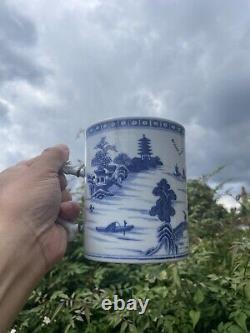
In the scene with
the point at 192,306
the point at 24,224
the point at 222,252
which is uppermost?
the point at 24,224

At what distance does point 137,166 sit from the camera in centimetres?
119

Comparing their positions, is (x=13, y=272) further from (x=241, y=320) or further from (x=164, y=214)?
(x=241, y=320)

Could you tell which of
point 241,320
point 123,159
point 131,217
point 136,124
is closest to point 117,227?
point 131,217

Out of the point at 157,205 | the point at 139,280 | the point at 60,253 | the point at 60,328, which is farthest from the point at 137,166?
the point at 60,328

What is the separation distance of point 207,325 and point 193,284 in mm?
138

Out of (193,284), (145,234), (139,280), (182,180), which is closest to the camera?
(145,234)

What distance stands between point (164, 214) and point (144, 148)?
20 centimetres

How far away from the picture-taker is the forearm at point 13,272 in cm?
113

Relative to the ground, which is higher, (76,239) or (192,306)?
(76,239)

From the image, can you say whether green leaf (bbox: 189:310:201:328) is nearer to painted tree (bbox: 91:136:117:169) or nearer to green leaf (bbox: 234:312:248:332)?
green leaf (bbox: 234:312:248:332)

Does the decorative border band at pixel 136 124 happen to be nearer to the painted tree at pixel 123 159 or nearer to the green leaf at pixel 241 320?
the painted tree at pixel 123 159

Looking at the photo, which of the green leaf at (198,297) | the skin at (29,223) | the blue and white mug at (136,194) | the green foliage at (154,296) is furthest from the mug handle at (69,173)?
the green leaf at (198,297)

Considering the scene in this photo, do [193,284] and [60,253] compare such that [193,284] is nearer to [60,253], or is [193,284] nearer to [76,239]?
[60,253]

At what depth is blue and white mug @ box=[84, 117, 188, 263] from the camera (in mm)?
1164
